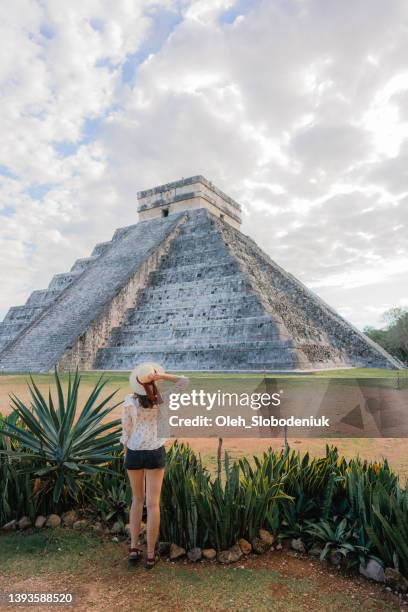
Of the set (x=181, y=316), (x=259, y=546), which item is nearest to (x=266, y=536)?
(x=259, y=546)

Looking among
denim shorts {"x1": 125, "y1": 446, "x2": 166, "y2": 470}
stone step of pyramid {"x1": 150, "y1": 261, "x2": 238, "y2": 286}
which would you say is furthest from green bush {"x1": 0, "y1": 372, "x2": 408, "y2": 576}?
stone step of pyramid {"x1": 150, "y1": 261, "x2": 238, "y2": 286}

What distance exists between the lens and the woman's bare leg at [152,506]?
2338 millimetres

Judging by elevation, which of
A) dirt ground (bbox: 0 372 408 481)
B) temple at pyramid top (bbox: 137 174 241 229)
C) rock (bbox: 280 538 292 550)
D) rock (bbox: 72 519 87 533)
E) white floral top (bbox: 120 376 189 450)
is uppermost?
temple at pyramid top (bbox: 137 174 241 229)

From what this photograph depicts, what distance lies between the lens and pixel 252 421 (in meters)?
2.74

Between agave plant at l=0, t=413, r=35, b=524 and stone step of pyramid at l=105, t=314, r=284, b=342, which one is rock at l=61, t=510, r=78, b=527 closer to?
agave plant at l=0, t=413, r=35, b=524

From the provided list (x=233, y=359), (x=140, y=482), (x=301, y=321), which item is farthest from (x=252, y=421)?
(x=301, y=321)

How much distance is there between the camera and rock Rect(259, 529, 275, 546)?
255cm

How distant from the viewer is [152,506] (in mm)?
2355

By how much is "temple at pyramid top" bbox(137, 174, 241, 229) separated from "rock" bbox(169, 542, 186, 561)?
64.8 feet

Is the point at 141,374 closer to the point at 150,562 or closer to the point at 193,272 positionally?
the point at 150,562

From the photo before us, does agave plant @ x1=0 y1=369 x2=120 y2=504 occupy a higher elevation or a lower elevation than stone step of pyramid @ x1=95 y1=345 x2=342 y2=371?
lower

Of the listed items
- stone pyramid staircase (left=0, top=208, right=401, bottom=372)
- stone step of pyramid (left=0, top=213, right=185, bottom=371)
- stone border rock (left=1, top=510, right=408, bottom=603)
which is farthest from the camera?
stone step of pyramid (left=0, top=213, right=185, bottom=371)

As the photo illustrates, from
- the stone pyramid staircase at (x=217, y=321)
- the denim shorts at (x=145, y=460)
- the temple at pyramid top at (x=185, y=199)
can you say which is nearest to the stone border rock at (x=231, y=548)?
the denim shorts at (x=145, y=460)

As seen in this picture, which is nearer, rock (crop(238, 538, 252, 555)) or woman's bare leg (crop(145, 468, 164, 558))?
woman's bare leg (crop(145, 468, 164, 558))
